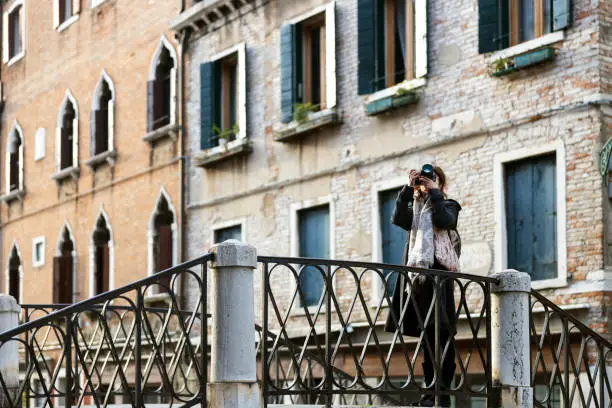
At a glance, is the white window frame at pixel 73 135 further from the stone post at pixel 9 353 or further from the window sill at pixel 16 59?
the stone post at pixel 9 353

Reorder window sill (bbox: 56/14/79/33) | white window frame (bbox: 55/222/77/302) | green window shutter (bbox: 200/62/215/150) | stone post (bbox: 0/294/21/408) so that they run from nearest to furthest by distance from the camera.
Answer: stone post (bbox: 0/294/21/408) → green window shutter (bbox: 200/62/215/150) → white window frame (bbox: 55/222/77/302) → window sill (bbox: 56/14/79/33)

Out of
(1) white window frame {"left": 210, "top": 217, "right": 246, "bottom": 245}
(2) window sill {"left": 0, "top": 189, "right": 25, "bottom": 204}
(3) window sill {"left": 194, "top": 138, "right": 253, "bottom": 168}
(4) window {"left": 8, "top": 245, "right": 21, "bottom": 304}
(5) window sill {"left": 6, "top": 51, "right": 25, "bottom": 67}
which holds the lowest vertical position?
(4) window {"left": 8, "top": 245, "right": 21, "bottom": 304}

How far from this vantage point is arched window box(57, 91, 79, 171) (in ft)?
81.6

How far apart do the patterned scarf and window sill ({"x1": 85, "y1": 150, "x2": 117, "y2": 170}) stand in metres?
14.0

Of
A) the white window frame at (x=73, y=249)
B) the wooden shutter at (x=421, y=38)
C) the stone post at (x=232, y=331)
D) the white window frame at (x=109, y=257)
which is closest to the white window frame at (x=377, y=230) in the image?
the wooden shutter at (x=421, y=38)

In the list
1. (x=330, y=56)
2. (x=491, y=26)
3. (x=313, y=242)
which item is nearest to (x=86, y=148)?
(x=313, y=242)

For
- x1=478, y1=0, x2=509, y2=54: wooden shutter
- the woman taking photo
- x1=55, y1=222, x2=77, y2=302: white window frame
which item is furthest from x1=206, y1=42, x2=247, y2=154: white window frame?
the woman taking photo

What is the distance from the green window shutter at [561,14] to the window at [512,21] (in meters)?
0.01

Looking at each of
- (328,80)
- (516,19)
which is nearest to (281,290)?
(328,80)

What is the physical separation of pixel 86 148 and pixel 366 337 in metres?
11.8

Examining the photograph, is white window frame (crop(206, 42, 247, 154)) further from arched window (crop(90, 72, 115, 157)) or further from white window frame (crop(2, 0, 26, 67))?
white window frame (crop(2, 0, 26, 67))

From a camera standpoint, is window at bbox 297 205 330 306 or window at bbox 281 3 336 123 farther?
window at bbox 281 3 336 123

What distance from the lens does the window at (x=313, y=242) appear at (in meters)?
17.3

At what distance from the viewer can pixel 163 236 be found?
2086cm
